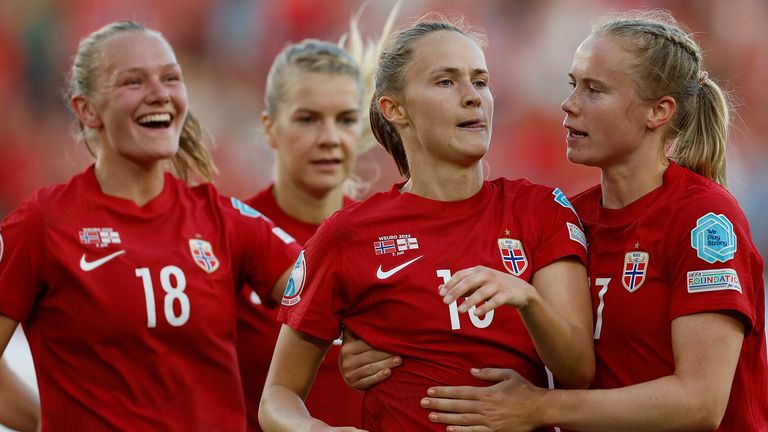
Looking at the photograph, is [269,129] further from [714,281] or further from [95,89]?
[714,281]

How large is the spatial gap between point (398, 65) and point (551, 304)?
83 cm

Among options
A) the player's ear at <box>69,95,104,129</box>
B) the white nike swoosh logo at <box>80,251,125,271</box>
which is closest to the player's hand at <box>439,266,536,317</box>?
the white nike swoosh logo at <box>80,251,125,271</box>

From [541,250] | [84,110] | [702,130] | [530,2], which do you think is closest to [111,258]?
[84,110]

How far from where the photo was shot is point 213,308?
3.72 meters

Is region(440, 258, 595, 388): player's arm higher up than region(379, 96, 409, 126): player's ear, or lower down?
lower down

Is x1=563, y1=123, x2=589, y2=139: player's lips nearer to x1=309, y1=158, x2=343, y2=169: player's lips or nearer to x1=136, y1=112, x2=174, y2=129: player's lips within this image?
x1=136, y1=112, x2=174, y2=129: player's lips

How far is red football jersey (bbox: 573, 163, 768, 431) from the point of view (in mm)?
2777

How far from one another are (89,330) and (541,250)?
157 cm

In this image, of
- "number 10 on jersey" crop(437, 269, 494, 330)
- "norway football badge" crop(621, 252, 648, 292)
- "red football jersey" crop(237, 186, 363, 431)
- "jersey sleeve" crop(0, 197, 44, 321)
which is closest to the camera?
"number 10 on jersey" crop(437, 269, 494, 330)

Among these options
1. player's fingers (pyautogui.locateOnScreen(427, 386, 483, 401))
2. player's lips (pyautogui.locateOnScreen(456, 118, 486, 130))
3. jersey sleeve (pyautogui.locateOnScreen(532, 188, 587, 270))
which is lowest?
player's fingers (pyautogui.locateOnScreen(427, 386, 483, 401))

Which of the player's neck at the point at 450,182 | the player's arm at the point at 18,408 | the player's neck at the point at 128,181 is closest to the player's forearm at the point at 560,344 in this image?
the player's neck at the point at 450,182

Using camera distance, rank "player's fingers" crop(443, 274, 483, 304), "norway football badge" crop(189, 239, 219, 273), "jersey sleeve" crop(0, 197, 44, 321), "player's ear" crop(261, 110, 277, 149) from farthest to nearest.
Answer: "player's ear" crop(261, 110, 277, 149) → "norway football badge" crop(189, 239, 219, 273) → "jersey sleeve" crop(0, 197, 44, 321) → "player's fingers" crop(443, 274, 483, 304)

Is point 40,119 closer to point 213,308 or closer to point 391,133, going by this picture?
point 213,308

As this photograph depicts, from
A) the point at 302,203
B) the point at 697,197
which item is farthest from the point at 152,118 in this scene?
the point at 697,197
